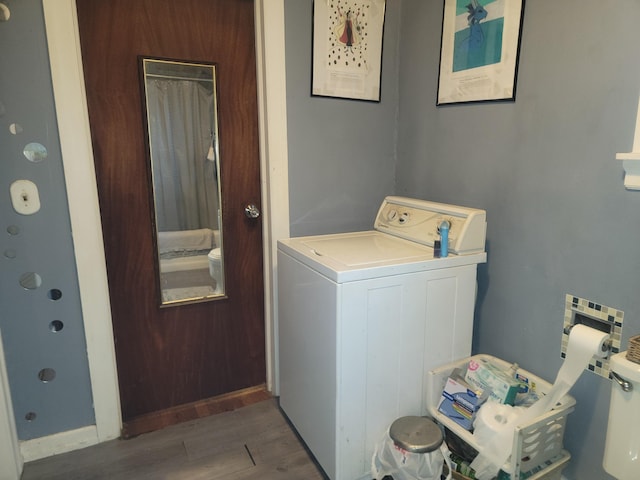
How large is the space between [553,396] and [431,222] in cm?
74

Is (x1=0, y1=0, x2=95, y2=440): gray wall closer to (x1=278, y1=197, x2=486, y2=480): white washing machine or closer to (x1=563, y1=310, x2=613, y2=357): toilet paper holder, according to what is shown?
(x1=278, y1=197, x2=486, y2=480): white washing machine

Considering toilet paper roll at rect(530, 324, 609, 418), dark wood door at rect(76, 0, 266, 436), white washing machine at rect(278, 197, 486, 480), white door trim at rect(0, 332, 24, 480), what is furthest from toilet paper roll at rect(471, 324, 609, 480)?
white door trim at rect(0, 332, 24, 480)

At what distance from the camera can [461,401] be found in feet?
4.85

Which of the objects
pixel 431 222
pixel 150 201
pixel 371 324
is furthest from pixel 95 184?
pixel 431 222

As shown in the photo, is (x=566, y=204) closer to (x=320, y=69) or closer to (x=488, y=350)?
(x=488, y=350)

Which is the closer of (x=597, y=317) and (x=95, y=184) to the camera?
(x=597, y=317)

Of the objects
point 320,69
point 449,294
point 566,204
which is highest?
point 320,69

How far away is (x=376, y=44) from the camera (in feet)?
6.50

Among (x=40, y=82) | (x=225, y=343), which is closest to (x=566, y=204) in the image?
(x=225, y=343)

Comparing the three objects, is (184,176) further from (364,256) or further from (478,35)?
(478,35)

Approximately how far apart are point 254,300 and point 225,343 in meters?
0.26

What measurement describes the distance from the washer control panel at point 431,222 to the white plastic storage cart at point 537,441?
541mm

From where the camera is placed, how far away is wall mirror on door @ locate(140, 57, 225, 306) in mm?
1741

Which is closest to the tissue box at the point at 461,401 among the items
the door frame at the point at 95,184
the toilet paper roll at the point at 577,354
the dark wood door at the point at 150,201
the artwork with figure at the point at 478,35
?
the toilet paper roll at the point at 577,354
